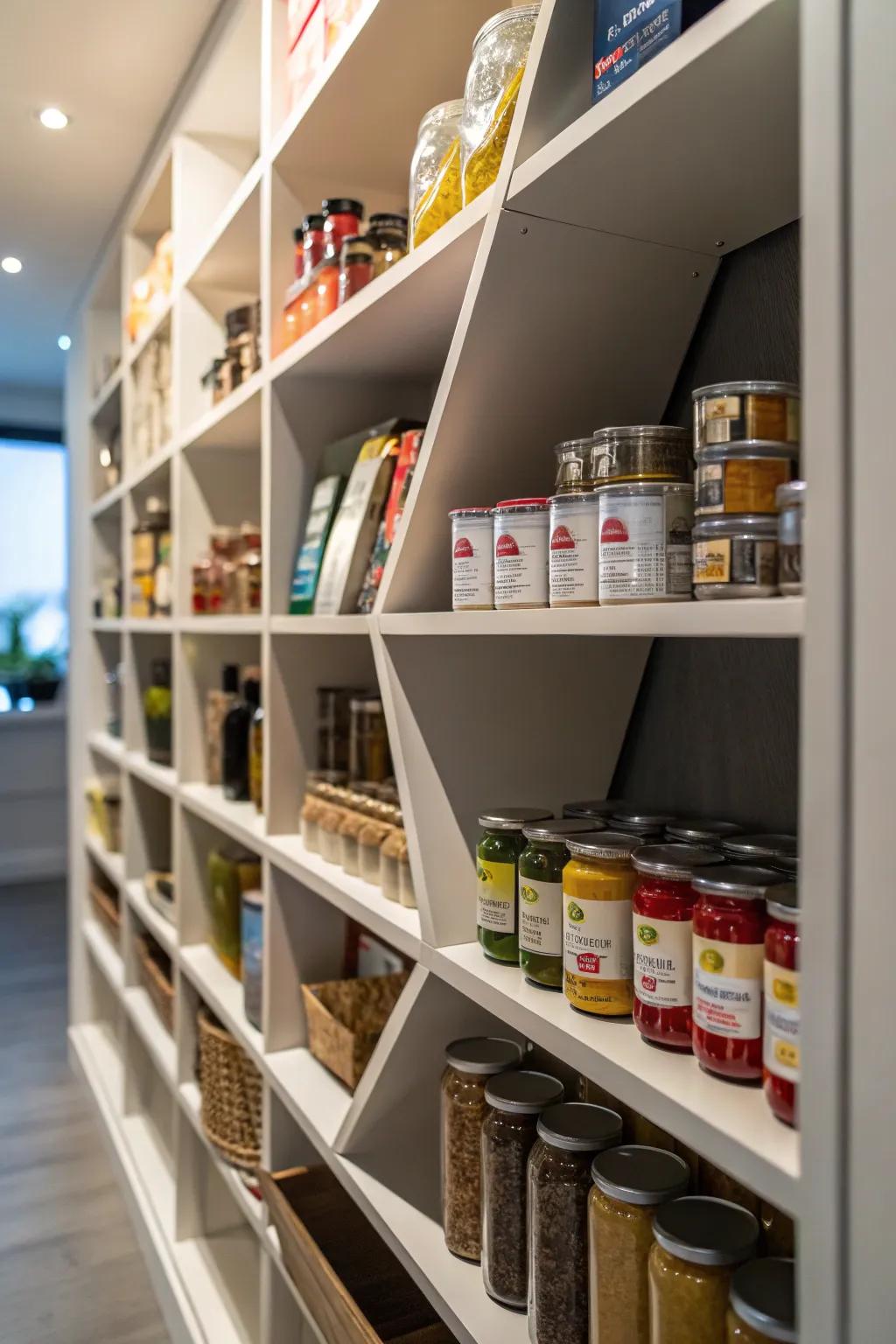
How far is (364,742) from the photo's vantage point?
1.63 meters

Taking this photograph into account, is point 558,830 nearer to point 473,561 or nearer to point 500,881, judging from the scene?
point 500,881

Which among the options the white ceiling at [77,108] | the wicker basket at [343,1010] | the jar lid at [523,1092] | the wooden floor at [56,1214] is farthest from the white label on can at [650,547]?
the wooden floor at [56,1214]

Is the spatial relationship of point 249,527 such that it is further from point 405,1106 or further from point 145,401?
point 405,1106

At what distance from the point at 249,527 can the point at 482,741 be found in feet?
3.66

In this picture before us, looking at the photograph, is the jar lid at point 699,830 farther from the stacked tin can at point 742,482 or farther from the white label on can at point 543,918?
the stacked tin can at point 742,482

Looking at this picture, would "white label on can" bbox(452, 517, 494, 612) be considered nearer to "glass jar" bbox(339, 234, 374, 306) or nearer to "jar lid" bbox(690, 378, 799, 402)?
"jar lid" bbox(690, 378, 799, 402)

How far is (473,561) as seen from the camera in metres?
1.04

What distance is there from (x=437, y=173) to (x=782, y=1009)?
0.98 m

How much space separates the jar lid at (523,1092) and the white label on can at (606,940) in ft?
0.79

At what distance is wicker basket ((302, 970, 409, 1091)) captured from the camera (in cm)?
158

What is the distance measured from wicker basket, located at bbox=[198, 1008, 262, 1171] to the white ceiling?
6.55 ft

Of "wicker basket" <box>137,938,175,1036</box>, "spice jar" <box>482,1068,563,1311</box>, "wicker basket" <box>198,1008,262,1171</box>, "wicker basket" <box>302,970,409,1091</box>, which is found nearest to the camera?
"spice jar" <box>482,1068,563,1311</box>

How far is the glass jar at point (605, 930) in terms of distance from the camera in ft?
A: 2.94

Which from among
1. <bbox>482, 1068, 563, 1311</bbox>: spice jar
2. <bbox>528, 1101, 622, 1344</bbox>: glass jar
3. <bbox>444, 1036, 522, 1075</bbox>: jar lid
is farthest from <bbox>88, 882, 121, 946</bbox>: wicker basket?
<bbox>528, 1101, 622, 1344</bbox>: glass jar
